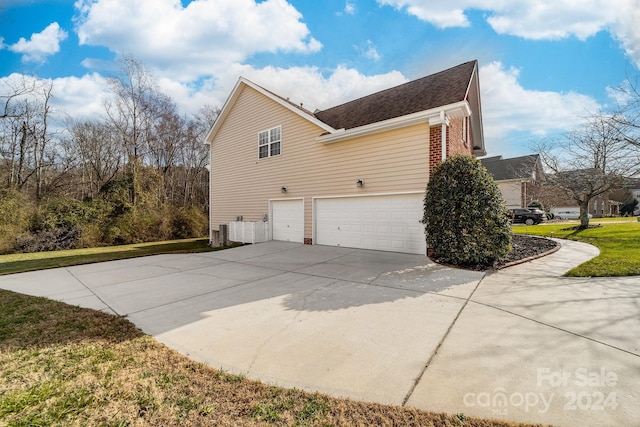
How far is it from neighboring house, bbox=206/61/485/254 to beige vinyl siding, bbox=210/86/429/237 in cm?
3

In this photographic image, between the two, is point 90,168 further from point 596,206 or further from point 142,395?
point 596,206

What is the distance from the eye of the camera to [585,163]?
15.8 meters

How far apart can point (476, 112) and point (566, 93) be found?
341cm

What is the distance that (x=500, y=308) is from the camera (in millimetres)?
4188

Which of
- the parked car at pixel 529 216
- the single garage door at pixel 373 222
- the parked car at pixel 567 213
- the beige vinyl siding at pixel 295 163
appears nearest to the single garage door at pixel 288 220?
the beige vinyl siding at pixel 295 163

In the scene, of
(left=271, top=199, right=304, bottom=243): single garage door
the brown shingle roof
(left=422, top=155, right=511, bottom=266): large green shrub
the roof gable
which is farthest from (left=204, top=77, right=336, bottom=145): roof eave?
the roof gable

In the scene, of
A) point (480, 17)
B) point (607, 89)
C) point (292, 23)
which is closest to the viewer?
point (480, 17)

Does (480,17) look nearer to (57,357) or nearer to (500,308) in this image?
(500,308)

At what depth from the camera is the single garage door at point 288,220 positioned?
11.9 metres

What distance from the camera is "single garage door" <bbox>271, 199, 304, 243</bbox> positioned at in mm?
11859

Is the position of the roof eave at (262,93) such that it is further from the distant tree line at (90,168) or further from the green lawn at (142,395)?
the green lawn at (142,395)

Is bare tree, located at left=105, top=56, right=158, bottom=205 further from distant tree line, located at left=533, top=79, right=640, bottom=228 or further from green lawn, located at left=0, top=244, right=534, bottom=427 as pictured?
distant tree line, located at left=533, top=79, right=640, bottom=228

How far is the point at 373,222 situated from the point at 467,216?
336cm

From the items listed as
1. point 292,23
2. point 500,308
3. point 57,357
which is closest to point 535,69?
point 292,23
